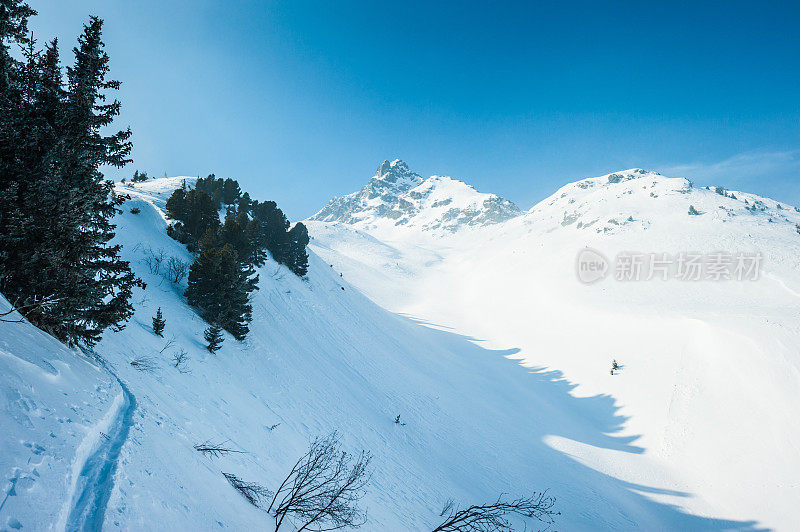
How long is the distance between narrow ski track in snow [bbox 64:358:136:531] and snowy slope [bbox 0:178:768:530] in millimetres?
16

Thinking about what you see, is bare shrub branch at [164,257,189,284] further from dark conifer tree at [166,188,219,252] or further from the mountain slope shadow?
the mountain slope shadow

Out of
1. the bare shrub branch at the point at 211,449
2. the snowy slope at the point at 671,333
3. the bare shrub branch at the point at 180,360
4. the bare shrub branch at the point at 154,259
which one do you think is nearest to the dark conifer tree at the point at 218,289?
the bare shrub branch at the point at 154,259

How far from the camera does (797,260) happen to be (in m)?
37.9

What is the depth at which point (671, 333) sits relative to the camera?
27.4 m

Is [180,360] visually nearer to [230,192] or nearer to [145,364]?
[145,364]

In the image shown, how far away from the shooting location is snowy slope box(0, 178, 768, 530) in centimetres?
295

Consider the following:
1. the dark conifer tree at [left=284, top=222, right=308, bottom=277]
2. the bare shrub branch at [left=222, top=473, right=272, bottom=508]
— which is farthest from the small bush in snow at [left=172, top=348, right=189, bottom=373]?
the dark conifer tree at [left=284, top=222, right=308, bottom=277]

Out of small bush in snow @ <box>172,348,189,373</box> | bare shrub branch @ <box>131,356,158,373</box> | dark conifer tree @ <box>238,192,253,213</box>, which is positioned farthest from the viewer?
dark conifer tree @ <box>238,192,253,213</box>

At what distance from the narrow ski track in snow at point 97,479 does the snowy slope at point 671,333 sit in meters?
20.5

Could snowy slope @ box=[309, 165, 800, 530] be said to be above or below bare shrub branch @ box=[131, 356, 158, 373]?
above

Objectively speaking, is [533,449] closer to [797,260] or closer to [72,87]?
[72,87]

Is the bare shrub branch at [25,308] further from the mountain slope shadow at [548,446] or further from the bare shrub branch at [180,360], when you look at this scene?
the mountain slope shadow at [548,446]

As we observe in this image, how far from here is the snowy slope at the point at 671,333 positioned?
1588cm

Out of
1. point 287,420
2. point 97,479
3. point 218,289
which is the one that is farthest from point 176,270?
point 97,479
